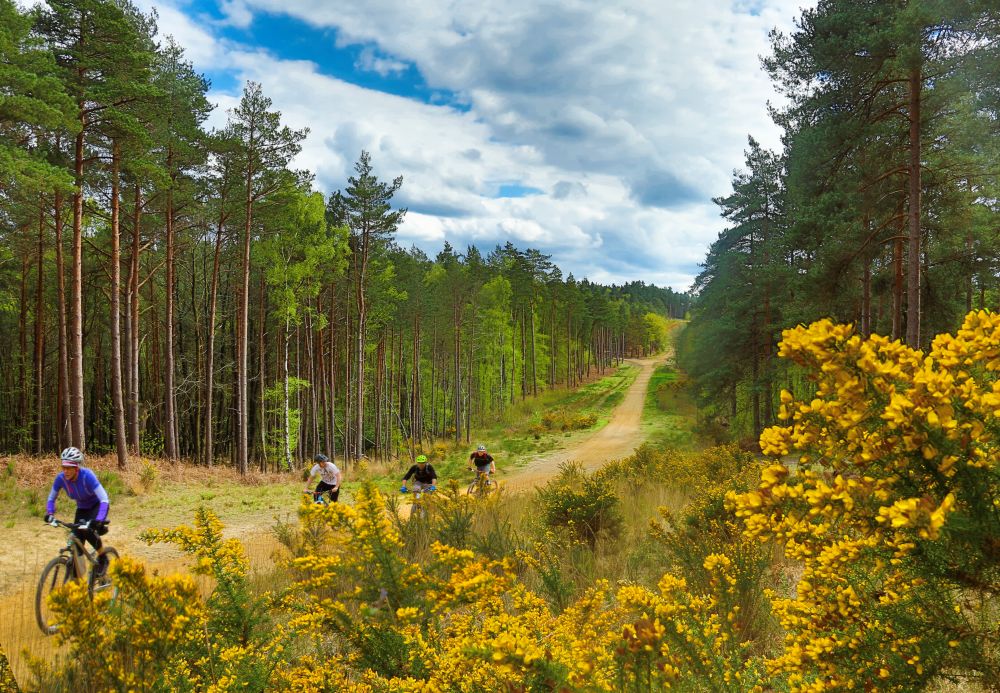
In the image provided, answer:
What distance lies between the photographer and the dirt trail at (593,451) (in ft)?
58.3

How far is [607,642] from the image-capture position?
3.46m

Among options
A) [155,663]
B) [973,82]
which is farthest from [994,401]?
[973,82]

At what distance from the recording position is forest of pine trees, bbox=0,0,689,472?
45.1ft

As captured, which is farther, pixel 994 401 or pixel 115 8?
pixel 115 8

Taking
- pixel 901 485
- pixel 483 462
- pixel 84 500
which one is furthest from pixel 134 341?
pixel 901 485

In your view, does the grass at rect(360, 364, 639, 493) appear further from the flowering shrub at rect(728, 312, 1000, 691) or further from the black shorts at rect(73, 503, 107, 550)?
the flowering shrub at rect(728, 312, 1000, 691)

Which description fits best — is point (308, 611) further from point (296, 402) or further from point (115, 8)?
point (296, 402)

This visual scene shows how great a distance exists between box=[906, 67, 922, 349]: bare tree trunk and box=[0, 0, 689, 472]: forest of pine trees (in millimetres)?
17217

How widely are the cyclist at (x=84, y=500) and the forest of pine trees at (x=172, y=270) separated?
24.5 ft

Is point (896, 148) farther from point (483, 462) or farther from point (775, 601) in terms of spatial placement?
point (775, 601)

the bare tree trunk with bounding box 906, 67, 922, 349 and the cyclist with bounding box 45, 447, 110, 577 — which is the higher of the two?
the bare tree trunk with bounding box 906, 67, 922, 349

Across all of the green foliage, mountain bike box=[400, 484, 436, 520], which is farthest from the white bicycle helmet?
the green foliage

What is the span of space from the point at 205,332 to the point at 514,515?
2821 centimetres

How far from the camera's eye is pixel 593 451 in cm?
2353
